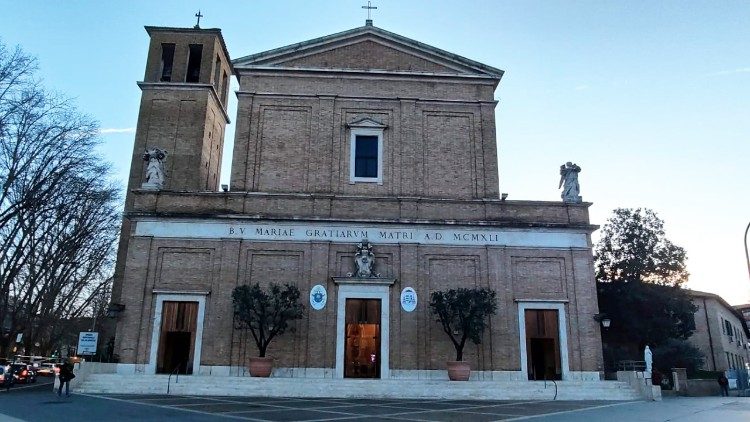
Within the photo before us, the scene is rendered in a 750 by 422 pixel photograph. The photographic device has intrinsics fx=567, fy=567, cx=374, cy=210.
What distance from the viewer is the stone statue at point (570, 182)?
2445 centimetres

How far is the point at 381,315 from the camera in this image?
22.4m

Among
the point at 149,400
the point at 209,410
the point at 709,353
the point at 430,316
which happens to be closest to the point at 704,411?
the point at 430,316

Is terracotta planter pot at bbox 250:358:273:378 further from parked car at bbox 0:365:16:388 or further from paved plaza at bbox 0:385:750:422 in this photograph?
parked car at bbox 0:365:16:388

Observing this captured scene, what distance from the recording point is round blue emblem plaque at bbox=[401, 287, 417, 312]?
2242 centimetres

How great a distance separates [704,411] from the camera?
50.4 ft

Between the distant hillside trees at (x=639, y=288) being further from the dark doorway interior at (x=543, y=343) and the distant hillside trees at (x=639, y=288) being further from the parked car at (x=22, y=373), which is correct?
the parked car at (x=22, y=373)

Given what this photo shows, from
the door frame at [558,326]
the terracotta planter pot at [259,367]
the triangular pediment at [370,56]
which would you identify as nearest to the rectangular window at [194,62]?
the triangular pediment at [370,56]

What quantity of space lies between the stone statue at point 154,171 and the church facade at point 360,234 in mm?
60

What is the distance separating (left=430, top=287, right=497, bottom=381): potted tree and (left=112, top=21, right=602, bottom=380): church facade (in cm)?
82

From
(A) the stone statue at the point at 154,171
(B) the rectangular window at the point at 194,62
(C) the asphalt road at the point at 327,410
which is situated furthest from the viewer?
(B) the rectangular window at the point at 194,62

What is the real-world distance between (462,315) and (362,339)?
4.51 metres

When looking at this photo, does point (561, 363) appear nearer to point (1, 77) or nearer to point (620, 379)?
point (620, 379)

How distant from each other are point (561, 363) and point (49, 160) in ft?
77.1

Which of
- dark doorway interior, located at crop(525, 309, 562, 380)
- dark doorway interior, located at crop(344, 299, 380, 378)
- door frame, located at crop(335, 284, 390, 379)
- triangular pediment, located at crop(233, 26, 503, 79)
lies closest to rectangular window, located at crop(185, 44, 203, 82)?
triangular pediment, located at crop(233, 26, 503, 79)
